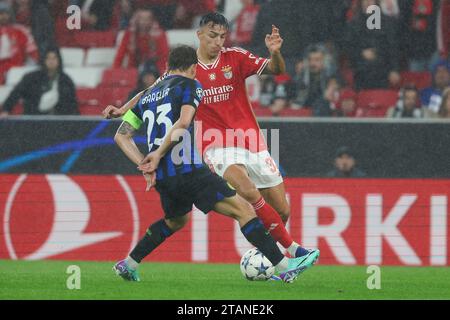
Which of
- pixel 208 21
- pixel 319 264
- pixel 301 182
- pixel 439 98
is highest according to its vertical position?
pixel 208 21

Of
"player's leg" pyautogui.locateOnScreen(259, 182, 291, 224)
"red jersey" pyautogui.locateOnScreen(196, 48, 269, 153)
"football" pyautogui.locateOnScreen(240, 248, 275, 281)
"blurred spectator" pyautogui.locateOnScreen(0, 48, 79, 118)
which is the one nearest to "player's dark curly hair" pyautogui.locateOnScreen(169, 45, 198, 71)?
"red jersey" pyautogui.locateOnScreen(196, 48, 269, 153)

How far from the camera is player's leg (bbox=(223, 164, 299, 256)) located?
27.2 feet

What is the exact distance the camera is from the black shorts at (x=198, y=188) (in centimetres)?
744

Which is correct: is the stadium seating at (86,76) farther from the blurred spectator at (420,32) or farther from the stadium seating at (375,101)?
the blurred spectator at (420,32)

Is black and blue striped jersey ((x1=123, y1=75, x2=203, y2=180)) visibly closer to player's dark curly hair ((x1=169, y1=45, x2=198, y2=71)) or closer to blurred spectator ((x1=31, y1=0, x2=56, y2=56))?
player's dark curly hair ((x1=169, y1=45, x2=198, y2=71))

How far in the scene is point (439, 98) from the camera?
11.7 m

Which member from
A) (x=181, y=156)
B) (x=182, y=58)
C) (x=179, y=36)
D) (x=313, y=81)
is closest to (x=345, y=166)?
(x=313, y=81)

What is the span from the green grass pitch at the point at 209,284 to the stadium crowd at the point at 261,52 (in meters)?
2.33

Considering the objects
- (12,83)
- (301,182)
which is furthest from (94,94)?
(301,182)

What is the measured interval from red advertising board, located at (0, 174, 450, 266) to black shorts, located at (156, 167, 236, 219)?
331 cm

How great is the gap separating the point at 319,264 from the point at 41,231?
2.75 m

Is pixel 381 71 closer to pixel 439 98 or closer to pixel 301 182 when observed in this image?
pixel 439 98

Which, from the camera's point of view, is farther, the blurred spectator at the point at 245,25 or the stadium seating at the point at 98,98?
the blurred spectator at the point at 245,25

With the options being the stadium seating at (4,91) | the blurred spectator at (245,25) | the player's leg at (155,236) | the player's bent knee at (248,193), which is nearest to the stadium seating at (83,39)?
the stadium seating at (4,91)
